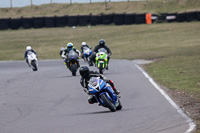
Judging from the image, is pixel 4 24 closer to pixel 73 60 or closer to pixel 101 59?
pixel 73 60

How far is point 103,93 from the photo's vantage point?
10484mm

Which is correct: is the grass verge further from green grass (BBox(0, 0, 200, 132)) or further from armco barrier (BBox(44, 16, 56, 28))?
armco barrier (BBox(44, 16, 56, 28))

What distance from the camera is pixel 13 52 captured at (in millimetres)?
41406

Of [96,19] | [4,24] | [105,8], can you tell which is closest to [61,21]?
[96,19]

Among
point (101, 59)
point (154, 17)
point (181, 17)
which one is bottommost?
point (154, 17)

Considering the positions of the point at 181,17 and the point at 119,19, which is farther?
the point at 119,19

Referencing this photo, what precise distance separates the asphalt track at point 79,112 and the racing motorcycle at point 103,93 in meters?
0.19

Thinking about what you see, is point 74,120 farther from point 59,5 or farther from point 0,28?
point 59,5

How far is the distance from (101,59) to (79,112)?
942cm

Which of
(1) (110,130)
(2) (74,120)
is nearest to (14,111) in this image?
(2) (74,120)

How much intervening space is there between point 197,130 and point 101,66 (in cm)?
1233

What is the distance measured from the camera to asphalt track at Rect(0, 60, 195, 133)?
8719 mm

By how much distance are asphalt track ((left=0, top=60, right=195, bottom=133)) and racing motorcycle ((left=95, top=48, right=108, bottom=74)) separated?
2.98 metres

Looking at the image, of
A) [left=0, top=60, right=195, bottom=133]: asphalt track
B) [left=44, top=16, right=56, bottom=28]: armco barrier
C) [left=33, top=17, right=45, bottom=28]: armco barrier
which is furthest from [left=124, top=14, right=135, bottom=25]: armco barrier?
[left=0, top=60, right=195, bottom=133]: asphalt track
